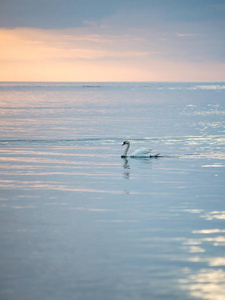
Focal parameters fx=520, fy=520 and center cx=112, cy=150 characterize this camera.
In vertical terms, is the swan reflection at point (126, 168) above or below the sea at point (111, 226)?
above

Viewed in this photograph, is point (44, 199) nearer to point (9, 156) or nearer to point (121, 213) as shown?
point (121, 213)

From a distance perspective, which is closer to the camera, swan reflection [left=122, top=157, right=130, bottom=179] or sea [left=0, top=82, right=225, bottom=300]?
sea [left=0, top=82, right=225, bottom=300]

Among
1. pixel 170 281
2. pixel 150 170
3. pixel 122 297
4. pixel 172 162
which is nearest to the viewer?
pixel 122 297

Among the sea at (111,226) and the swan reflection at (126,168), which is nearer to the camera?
the sea at (111,226)

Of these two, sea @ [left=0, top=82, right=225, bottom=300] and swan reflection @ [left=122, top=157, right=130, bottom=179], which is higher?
swan reflection @ [left=122, top=157, right=130, bottom=179]

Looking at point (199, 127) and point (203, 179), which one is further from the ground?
point (199, 127)

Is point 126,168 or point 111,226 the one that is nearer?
point 111,226

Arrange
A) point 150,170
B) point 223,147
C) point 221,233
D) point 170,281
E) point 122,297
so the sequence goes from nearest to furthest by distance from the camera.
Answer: point 122,297, point 170,281, point 221,233, point 150,170, point 223,147

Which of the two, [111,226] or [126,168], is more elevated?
[126,168]

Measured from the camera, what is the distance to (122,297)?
947 cm

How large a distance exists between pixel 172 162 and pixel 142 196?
325 inches

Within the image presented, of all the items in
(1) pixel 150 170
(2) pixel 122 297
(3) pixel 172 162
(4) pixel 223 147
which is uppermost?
(4) pixel 223 147

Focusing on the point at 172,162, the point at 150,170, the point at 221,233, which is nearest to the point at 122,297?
the point at 221,233

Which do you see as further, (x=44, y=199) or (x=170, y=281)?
(x=44, y=199)
